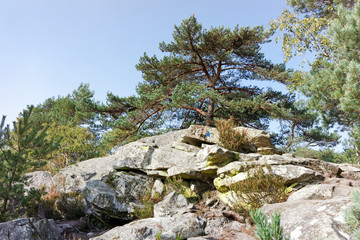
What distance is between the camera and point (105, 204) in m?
7.20

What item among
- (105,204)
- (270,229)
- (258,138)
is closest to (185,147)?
(258,138)

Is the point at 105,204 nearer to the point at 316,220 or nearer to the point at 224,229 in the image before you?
the point at 224,229

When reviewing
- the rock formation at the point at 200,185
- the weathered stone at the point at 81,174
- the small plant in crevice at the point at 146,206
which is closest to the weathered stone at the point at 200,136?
the rock formation at the point at 200,185

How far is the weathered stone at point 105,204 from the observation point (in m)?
7.20

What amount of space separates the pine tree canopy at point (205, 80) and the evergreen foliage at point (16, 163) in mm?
5484

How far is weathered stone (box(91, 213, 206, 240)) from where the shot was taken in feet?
15.2

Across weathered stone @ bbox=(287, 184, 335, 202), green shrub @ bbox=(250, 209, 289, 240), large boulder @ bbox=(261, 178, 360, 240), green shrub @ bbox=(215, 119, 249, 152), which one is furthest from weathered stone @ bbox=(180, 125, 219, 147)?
green shrub @ bbox=(250, 209, 289, 240)

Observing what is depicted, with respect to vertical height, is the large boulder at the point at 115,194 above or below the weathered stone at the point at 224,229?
above

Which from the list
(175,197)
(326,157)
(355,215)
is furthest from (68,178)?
(326,157)

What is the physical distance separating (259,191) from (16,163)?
6.06 meters

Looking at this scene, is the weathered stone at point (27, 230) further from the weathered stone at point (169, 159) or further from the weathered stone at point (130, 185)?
the weathered stone at point (169, 159)

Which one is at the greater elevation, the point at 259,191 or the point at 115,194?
the point at 115,194

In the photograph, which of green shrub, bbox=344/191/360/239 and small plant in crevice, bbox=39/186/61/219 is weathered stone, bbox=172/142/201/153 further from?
green shrub, bbox=344/191/360/239

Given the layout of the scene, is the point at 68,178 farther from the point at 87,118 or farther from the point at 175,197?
the point at 87,118
